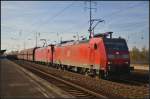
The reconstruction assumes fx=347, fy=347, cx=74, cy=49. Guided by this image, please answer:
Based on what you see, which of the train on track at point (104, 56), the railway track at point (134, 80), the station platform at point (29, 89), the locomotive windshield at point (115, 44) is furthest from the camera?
the locomotive windshield at point (115, 44)

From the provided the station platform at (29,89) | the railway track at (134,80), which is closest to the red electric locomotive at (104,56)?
the railway track at (134,80)

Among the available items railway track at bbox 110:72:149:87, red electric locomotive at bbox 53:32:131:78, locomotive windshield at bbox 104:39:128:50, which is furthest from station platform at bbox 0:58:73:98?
railway track at bbox 110:72:149:87

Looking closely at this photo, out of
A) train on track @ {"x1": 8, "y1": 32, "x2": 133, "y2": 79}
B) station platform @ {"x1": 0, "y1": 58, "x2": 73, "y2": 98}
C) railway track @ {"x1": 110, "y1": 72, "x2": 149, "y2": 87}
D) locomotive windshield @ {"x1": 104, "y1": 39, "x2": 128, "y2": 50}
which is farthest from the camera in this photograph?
locomotive windshield @ {"x1": 104, "y1": 39, "x2": 128, "y2": 50}

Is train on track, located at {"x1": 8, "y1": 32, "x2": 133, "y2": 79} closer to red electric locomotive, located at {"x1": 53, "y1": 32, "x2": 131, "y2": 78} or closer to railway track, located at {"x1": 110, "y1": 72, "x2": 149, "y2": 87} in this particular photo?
red electric locomotive, located at {"x1": 53, "y1": 32, "x2": 131, "y2": 78}

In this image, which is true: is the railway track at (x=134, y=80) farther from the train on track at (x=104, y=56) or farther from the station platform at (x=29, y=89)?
the station platform at (x=29, y=89)

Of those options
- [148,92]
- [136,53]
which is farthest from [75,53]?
[136,53]

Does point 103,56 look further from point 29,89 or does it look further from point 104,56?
point 29,89

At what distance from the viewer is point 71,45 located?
3581 cm

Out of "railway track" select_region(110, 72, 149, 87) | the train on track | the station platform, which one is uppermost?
the train on track

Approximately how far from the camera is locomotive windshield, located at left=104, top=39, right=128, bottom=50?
2464cm

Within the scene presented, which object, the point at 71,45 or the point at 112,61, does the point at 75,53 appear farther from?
the point at 112,61

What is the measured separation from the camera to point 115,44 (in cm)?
2489

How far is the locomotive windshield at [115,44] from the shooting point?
80.8 ft

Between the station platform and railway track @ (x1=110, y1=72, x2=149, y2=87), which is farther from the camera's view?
railway track @ (x1=110, y1=72, x2=149, y2=87)
